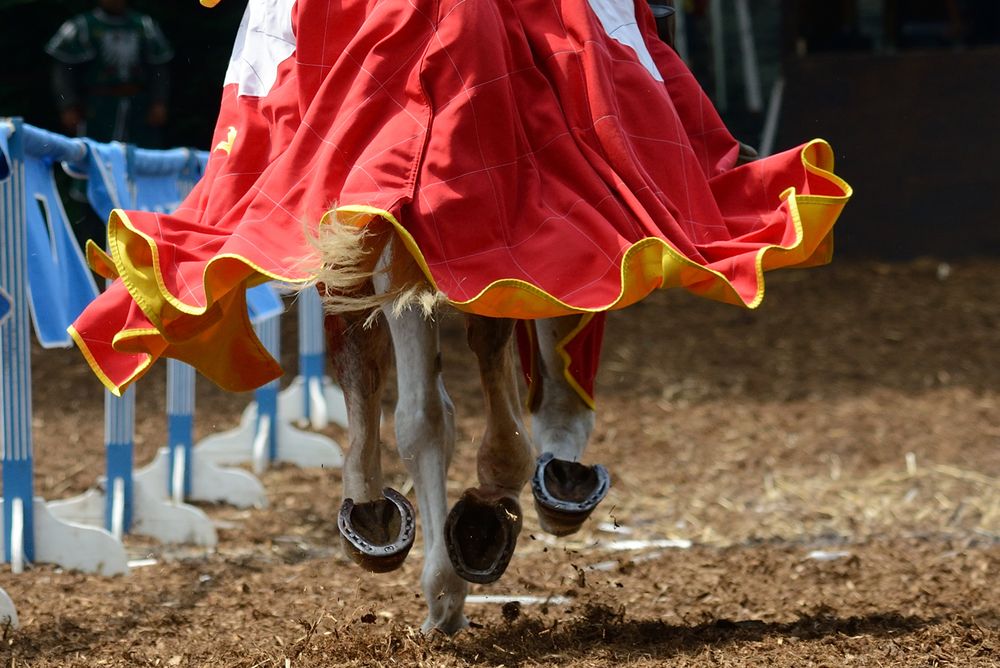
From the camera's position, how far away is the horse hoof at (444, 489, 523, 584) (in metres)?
2.63

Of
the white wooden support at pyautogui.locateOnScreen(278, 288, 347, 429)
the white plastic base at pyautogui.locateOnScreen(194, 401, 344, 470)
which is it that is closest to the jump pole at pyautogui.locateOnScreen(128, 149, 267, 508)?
the white plastic base at pyautogui.locateOnScreen(194, 401, 344, 470)

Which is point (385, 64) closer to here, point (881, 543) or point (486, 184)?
point (486, 184)

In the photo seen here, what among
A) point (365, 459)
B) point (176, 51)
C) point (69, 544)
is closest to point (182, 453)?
point (69, 544)

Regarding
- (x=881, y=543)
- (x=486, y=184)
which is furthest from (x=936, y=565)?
(x=486, y=184)

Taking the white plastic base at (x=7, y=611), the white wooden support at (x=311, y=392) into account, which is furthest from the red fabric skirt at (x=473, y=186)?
the white wooden support at (x=311, y=392)

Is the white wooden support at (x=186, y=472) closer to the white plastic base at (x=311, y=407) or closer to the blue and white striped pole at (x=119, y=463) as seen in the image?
the blue and white striped pole at (x=119, y=463)

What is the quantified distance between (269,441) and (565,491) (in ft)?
9.15

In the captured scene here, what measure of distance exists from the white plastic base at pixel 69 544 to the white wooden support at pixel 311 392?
7.39 ft

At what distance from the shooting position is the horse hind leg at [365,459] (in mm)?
2701

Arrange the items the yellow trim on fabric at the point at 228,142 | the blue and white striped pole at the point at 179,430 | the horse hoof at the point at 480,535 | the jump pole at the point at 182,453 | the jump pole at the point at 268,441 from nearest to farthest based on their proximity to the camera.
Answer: the horse hoof at the point at 480,535 < the yellow trim on fabric at the point at 228,142 < the jump pole at the point at 182,453 < the blue and white striped pole at the point at 179,430 < the jump pole at the point at 268,441

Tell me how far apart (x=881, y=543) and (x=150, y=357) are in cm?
233

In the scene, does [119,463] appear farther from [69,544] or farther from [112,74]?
[112,74]

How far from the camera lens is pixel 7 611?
3053 millimetres

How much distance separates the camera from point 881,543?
13.5 feet
